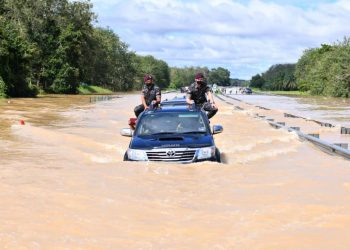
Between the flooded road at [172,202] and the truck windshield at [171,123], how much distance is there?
0.88 metres

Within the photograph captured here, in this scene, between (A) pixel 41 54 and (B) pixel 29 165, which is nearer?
(B) pixel 29 165

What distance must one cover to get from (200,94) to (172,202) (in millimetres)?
6406

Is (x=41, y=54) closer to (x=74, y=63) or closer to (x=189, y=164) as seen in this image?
(x=74, y=63)

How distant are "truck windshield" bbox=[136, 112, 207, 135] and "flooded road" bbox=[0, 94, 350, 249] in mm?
877

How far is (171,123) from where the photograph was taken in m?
10.7

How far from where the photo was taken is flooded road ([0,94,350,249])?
5680 mm

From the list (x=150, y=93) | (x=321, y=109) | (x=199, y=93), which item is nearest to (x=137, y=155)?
(x=150, y=93)

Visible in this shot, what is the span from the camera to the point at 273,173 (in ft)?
33.1

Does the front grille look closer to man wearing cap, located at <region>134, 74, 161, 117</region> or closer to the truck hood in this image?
the truck hood

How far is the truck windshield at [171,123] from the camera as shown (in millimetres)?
10461

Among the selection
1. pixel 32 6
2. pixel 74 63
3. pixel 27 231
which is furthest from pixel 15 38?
pixel 27 231

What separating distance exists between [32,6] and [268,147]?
54.4 meters

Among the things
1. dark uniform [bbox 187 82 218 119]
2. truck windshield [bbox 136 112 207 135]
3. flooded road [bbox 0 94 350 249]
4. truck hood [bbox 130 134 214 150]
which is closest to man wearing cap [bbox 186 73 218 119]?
dark uniform [bbox 187 82 218 119]

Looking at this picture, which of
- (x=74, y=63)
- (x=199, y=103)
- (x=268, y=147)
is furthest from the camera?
(x=74, y=63)
